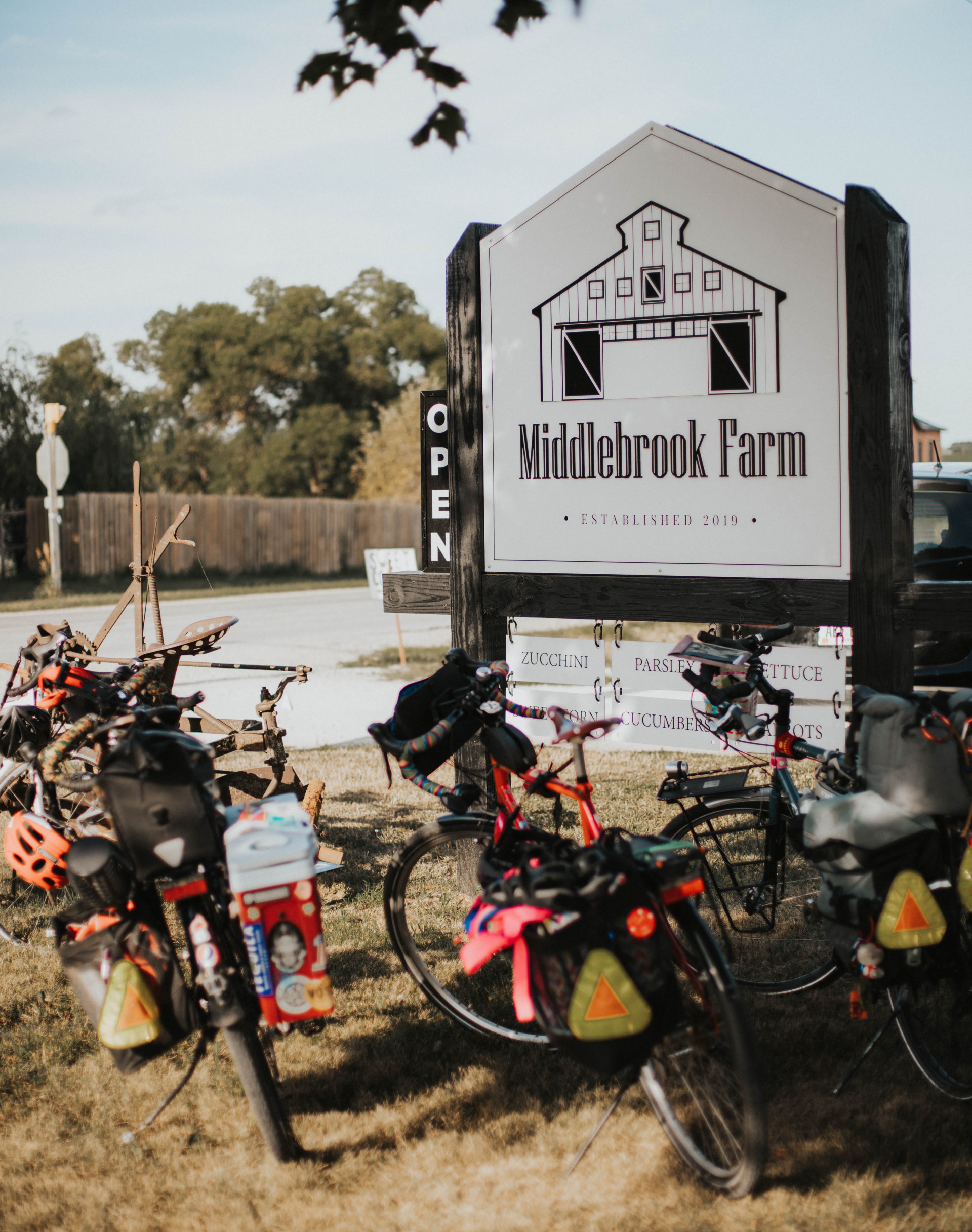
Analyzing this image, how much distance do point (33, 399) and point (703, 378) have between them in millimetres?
24861

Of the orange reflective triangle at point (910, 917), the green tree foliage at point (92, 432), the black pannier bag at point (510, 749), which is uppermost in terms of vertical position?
the green tree foliage at point (92, 432)

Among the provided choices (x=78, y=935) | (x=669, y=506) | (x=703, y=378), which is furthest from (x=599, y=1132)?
(x=703, y=378)

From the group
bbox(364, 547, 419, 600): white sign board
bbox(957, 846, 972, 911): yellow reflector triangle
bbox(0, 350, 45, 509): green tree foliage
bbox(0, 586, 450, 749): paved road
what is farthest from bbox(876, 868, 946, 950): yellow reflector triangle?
bbox(0, 350, 45, 509): green tree foliage

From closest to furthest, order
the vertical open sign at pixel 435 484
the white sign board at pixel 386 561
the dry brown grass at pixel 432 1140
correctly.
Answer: the dry brown grass at pixel 432 1140, the vertical open sign at pixel 435 484, the white sign board at pixel 386 561

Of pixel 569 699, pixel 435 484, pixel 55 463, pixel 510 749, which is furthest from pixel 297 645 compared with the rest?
pixel 510 749

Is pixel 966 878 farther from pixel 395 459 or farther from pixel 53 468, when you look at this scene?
pixel 395 459

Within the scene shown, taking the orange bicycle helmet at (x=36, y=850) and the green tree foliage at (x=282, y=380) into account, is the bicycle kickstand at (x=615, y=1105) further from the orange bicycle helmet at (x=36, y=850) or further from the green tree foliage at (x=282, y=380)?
the green tree foliage at (x=282, y=380)

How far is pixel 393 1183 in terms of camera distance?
2848 millimetres

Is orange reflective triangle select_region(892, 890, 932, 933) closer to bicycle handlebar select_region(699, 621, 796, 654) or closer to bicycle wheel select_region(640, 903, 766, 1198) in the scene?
bicycle wheel select_region(640, 903, 766, 1198)

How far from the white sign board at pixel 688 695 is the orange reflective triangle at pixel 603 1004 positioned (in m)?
1.92

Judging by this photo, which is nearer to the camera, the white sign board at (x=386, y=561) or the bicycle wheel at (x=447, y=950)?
the bicycle wheel at (x=447, y=950)

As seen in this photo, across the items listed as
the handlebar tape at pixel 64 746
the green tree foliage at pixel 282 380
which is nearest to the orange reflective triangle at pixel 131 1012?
the handlebar tape at pixel 64 746

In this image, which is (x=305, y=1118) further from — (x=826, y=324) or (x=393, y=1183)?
Result: (x=826, y=324)

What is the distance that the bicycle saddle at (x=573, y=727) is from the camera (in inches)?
120
